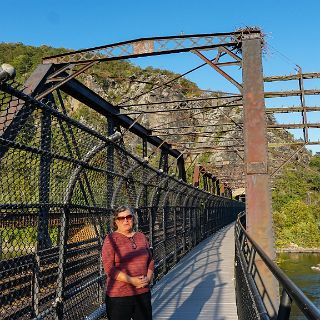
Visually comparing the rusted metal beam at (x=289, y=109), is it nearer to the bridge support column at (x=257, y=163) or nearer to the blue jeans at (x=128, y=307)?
the bridge support column at (x=257, y=163)

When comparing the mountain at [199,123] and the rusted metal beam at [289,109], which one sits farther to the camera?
the mountain at [199,123]

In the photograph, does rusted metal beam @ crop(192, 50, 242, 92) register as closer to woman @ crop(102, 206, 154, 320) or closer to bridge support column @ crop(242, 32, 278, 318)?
bridge support column @ crop(242, 32, 278, 318)

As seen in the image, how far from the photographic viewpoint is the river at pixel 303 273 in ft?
115

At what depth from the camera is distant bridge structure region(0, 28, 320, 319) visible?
3320 mm

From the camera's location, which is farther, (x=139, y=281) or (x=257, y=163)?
(x=257, y=163)

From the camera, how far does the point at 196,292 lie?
28.5 ft

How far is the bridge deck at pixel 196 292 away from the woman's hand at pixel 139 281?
2.92 metres

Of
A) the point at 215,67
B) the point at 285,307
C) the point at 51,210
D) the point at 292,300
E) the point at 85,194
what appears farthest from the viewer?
the point at 215,67

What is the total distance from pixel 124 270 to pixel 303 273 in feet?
152

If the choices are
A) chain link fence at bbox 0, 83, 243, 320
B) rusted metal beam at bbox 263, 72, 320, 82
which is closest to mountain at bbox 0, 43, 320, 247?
rusted metal beam at bbox 263, 72, 320, 82

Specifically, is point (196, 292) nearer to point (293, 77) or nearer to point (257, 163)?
point (257, 163)

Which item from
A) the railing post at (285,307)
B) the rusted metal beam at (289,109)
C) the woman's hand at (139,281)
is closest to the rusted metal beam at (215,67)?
the rusted metal beam at (289,109)

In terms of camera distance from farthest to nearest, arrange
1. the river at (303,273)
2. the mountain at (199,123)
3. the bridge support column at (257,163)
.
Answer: the mountain at (199,123)
the river at (303,273)
the bridge support column at (257,163)

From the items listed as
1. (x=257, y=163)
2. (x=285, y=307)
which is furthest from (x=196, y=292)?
(x=285, y=307)
